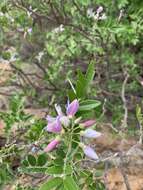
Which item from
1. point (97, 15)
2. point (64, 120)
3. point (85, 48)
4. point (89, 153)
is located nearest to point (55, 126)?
point (64, 120)

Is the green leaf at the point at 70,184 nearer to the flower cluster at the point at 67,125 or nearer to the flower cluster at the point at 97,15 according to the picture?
the flower cluster at the point at 67,125

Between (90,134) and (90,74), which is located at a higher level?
(90,74)

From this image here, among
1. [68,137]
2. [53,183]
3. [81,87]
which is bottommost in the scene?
[53,183]

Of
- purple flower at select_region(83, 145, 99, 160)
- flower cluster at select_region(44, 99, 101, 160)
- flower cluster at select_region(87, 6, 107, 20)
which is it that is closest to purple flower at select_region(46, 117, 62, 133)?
flower cluster at select_region(44, 99, 101, 160)

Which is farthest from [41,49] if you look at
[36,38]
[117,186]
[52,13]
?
[117,186]

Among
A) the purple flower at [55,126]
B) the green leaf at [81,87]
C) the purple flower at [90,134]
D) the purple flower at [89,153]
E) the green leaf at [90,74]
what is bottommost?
the purple flower at [89,153]

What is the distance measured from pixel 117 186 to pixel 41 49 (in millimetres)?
1288

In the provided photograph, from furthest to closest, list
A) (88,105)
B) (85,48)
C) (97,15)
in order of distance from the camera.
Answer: (85,48) → (97,15) → (88,105)

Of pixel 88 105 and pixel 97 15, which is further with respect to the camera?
pixel 97 15

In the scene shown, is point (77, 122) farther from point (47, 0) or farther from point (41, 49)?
point (41, 49)

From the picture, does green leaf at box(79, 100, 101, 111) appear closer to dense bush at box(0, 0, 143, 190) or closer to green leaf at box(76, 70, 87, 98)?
green leaf at box(76, 70, 87, 98)

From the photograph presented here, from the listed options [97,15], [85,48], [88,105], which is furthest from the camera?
[85,48]

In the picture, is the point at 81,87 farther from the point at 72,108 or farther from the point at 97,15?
the point at 97,15

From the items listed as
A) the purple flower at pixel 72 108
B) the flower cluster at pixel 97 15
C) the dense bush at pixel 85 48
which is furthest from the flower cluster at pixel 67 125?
the flower cluster at pixel 97 15
